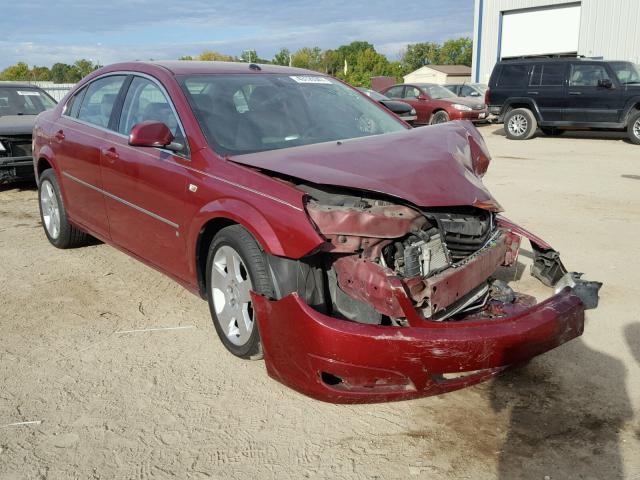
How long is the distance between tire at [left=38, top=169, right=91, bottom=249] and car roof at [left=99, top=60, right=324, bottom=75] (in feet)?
4.70

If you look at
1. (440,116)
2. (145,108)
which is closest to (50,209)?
(145,108)

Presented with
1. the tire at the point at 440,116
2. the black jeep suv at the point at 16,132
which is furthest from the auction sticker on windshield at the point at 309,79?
the tire at the point at 440,116

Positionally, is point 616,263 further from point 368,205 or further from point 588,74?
point 588,74

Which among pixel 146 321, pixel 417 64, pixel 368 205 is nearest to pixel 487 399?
pixel 368 205

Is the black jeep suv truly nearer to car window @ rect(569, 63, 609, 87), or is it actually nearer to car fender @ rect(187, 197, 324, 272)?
car fender @ rect(187, 197, 324, 272)

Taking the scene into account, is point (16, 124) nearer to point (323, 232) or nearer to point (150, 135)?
point (150, 135)

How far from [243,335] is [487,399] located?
4.56 ft

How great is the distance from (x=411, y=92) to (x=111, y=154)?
56.1ft

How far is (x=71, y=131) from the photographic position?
5301 mm

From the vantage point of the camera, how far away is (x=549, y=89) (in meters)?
15.9

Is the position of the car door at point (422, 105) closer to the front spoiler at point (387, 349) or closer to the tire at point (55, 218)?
the tire at point (55, 218)

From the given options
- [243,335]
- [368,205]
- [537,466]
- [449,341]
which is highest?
[368,205]

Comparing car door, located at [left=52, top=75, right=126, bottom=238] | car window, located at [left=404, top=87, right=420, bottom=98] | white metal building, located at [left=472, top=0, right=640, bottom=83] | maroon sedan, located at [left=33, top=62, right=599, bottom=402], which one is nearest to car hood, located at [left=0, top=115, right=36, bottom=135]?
car door, located at [left=52, top=75, right=126, bottom=238]

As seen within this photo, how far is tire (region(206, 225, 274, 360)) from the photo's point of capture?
10.8ft
